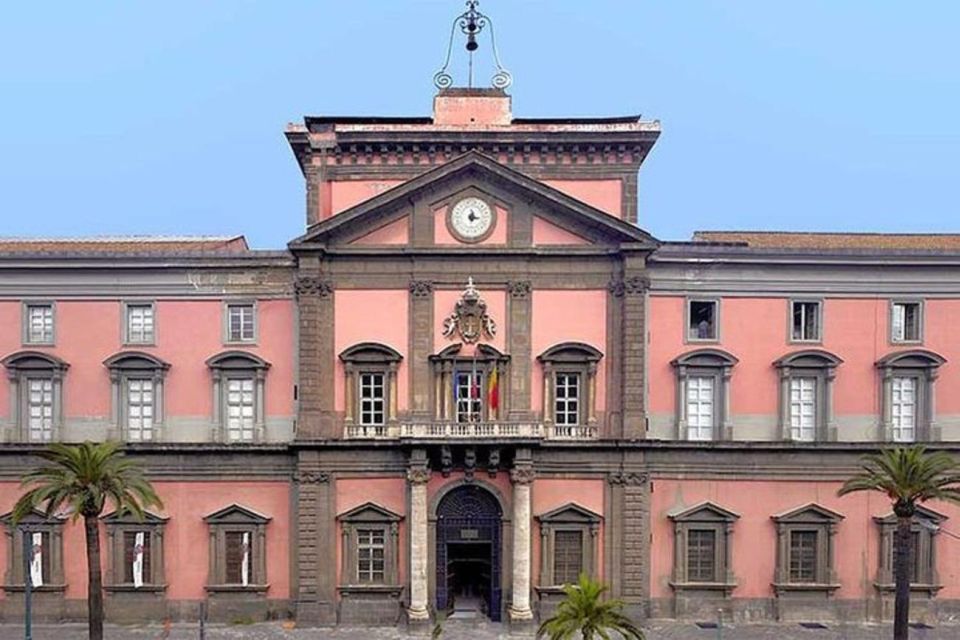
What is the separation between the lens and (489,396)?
27.7 m

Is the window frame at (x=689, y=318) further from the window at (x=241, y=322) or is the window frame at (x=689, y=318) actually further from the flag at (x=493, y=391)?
the window at (x=241, y=322)

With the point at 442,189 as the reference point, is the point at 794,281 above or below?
below

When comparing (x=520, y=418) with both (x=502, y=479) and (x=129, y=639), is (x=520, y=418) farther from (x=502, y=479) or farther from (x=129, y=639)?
(x=129, y=639)

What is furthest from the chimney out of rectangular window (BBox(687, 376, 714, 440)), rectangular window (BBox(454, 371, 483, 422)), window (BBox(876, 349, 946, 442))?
window (BBox(876, 349, 946, 442))

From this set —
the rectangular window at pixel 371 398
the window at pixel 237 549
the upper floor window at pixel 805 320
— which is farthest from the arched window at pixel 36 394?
the upper floor window at pixel 805 320

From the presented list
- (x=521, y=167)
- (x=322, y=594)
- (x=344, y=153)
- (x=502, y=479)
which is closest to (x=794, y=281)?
(x=521, y=167)

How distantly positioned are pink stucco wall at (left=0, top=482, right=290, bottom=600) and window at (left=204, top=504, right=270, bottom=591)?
0.24m

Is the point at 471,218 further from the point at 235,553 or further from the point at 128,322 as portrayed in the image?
the point at 235,553

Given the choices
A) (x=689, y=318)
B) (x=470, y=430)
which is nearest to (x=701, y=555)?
(x=689, y=318)

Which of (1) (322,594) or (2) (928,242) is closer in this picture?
(1) (322,594)

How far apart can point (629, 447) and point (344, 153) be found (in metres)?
15.2

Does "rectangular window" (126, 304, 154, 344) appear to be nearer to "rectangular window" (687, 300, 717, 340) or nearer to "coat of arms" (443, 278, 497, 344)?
"coat of arms" (443, 278, 497, 344)

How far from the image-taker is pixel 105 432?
28.4m

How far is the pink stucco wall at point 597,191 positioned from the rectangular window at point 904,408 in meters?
12.3
